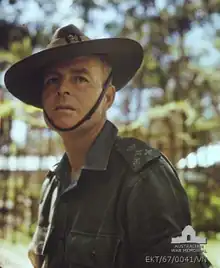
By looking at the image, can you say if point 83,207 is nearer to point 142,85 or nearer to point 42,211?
point 42,211

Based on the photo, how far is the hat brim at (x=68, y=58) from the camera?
73 centimetres

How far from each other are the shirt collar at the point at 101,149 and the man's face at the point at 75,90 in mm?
29

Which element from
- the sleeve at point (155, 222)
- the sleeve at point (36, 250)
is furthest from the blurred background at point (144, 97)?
the sleeve at point (155, 222)

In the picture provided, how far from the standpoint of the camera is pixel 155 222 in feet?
2.17

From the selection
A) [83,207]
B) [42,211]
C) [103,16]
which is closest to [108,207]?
[83,207]

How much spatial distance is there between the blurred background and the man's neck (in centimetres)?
22

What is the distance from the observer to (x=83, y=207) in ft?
2.33

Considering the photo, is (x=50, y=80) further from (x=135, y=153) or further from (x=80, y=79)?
(x=135, y=153)

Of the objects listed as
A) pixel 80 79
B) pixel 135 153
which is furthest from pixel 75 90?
pixel 135 153

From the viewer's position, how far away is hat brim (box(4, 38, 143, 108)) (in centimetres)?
73

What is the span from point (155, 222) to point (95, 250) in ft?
0.33

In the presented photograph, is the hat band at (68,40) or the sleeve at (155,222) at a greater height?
the hat band at (68,40)

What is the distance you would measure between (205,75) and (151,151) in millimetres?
358

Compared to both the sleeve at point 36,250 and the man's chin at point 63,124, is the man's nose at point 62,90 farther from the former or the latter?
the sleeve at point 36,250
